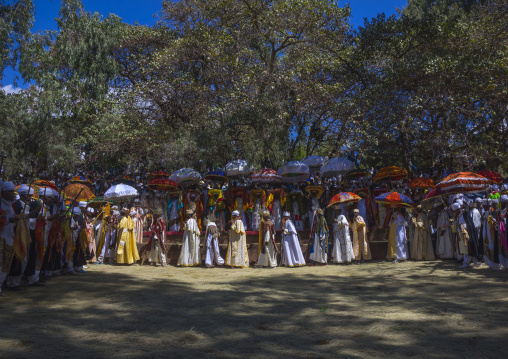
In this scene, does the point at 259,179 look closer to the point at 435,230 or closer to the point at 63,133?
the point at 435,230

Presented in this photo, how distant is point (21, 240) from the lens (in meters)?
8.27

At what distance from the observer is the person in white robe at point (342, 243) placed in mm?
13289

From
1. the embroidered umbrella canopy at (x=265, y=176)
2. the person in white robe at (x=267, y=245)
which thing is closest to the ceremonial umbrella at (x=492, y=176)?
the embroidered umbrella canopy at (x=265, y=176)

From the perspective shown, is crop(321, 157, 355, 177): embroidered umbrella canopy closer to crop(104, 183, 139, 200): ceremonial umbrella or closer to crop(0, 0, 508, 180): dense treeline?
crop(0, 0, 508, 180): dense treeline

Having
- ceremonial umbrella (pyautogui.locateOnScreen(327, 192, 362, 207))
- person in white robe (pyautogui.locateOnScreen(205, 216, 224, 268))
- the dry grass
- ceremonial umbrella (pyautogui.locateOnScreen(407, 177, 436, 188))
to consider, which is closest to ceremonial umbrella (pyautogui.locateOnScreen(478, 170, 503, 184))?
ceremonial umbrella (pyautogui.locateOnScreen(407, 177, 436, 188))

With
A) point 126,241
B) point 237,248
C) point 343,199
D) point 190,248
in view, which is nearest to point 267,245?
point 237,248

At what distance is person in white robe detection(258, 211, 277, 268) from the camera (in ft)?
43.2

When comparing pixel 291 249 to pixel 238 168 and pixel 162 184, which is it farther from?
pixel 162 184

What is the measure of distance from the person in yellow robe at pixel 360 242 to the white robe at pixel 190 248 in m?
4.54

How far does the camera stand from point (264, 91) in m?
17.5

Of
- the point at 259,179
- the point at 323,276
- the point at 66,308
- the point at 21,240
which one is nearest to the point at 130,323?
the point at 66,308

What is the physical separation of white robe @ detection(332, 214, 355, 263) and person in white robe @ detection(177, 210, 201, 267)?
3.93 m

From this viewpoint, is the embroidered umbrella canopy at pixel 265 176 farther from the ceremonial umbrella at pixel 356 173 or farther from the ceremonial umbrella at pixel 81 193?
the ceremonial umbrella at pixel 81 193

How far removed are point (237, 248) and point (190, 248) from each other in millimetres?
1388
